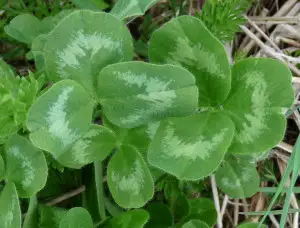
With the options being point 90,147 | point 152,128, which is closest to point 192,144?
point 152,128

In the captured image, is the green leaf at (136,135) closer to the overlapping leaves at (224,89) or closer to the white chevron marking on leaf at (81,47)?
the overlapping leaves at (224,89)

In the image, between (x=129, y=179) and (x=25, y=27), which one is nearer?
(x=129, y=179)

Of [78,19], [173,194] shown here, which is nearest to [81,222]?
[173,194]

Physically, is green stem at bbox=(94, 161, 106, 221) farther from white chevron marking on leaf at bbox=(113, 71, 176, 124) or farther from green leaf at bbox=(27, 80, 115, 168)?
white chevron marking on leaf at bbox=(113, 71, 176, 124)

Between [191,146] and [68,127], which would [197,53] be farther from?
[68,127]

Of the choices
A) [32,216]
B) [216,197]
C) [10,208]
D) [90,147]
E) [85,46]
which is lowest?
[216,197]

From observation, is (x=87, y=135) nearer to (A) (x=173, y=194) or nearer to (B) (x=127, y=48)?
(B) (x=127, y=48)

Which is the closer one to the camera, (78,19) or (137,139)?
(78,19)
